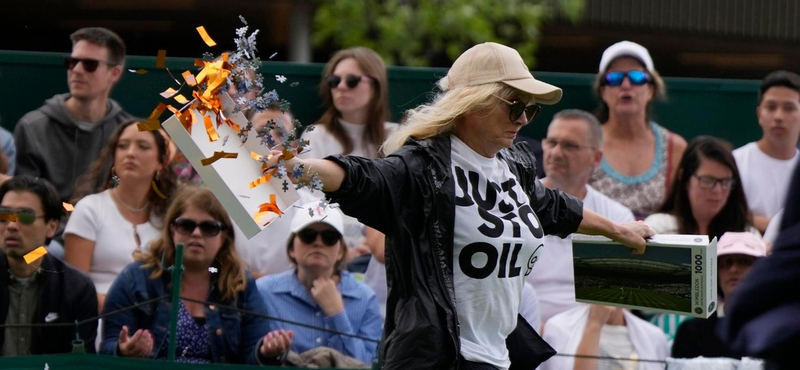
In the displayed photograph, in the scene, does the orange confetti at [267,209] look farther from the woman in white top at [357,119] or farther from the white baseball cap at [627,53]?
the white baseball cap at [627,53]

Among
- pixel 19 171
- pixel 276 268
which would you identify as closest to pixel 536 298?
pixel 276 268

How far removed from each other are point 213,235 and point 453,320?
2.10m

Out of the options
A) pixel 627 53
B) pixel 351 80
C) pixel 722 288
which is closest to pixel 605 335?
pixel 722 288

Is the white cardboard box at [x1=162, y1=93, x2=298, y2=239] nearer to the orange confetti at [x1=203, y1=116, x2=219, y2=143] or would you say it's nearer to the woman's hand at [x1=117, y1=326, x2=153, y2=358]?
the orange confetti at [x1=203, y1=116, x2=219, y2=143]

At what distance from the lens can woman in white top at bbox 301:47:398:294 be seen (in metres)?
6.41

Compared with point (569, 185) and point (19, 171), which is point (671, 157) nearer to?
point (569, 185)

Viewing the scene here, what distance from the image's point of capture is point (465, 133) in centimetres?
423

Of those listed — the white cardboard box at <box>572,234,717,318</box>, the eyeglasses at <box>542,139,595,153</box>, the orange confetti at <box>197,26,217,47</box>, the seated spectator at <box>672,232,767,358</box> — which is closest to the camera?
the orange confetti at <box>197,26,217,47</box>

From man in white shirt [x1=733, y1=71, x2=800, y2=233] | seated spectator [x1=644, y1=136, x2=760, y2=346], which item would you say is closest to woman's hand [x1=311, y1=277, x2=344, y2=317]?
seated spectator [x1=644, y1=136, x2=760, y2=346]

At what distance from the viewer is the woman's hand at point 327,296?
19.3 feet

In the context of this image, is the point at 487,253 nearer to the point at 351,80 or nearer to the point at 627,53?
the point at 351,80

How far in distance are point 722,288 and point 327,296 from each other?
213 centimetres

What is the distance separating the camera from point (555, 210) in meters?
4.64

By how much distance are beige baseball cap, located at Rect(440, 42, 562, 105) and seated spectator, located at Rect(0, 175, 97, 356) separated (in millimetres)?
2274
